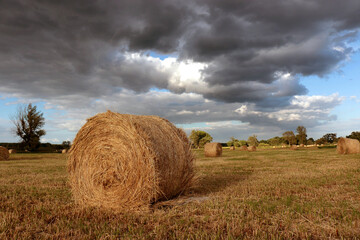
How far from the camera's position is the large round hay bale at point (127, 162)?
5953mm

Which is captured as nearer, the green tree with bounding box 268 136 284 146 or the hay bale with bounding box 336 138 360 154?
the hay bale with bounding box 336 138 360 154

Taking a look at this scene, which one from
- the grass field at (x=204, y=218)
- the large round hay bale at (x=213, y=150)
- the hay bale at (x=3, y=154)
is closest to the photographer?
the grass field at (x=204, y=218)

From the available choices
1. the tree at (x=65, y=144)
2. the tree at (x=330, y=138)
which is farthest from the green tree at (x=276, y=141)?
the tree at (x=65, y=144)

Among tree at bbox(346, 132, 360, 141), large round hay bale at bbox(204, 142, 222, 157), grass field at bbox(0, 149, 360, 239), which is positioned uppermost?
tree at bbox(346, 132, 360, 141)

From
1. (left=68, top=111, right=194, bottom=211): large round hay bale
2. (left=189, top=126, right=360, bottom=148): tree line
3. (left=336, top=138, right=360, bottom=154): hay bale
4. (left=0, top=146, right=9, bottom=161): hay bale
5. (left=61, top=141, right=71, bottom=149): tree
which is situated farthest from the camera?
(left=189, top=126, right=360, bottom=148): tree line

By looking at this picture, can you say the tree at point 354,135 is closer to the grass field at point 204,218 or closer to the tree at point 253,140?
the tree at point 253,140

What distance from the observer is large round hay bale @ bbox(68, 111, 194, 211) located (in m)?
5.95

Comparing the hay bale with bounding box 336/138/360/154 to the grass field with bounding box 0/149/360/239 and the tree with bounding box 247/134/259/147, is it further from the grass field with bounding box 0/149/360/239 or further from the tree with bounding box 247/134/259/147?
the tree with bounding box 247/134/259/147

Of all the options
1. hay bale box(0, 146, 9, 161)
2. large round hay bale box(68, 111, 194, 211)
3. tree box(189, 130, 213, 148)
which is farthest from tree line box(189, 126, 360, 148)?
large round hay bale box(68, 111, 194, 211)

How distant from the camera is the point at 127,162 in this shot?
247 inches

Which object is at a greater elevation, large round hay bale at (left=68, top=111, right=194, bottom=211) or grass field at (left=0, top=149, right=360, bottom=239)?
large round hay bale at (left=68, top=111, right=194, bottom=211)

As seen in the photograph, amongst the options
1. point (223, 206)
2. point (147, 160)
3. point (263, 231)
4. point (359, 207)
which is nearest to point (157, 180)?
point (147, 160)

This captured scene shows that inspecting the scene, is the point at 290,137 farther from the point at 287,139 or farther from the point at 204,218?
the point at 204,218

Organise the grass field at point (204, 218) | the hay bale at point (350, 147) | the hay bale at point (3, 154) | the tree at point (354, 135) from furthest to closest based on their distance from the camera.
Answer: the tree at point (354, 135), the hay bale at point (3, 154), the hay bale at point (350, 147), the grass field at point (204, 218)
